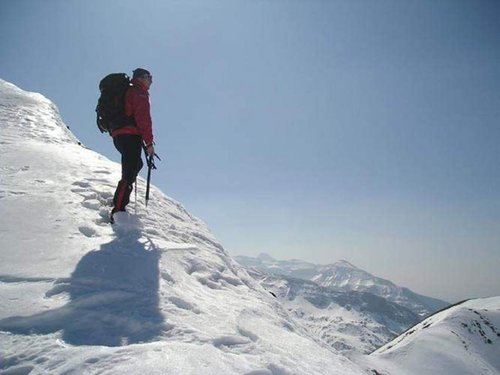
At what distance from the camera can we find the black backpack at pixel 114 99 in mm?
8195

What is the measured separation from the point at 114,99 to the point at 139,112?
753mm

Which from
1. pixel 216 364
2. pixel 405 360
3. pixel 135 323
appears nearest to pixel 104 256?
pixel 135 323

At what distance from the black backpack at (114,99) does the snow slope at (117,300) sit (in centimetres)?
197

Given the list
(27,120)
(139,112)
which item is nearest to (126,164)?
(139,112)

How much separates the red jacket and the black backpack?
0.11 metres

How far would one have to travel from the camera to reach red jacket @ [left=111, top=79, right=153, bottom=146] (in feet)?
26.3

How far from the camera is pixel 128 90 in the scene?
8148mm

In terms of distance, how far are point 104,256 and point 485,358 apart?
110ft

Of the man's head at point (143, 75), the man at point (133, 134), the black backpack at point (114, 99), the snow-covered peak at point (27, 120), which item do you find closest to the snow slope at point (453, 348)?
the man at point (133, 134)

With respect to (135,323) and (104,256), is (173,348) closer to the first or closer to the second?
(135,323)

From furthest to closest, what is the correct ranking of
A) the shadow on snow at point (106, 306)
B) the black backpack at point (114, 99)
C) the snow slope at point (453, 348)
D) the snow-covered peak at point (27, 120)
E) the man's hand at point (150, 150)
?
the snow slope at point (453, 348), the snow-covered peak at point (27, 120), the man's hand at point (150, 150), the black backpack at point (114, 99), the shadow on snow at point (106, 306)

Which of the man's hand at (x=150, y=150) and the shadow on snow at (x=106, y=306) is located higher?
the man's hand at (x=150, y=150)

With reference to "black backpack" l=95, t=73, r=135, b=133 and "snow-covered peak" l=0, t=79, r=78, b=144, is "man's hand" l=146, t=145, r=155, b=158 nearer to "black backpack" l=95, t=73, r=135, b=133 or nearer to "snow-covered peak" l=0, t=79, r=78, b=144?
"black backpack" l=95, t=73, r=135, b=133

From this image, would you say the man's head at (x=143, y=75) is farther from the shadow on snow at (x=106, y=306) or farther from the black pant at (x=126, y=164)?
the shadow on snow at (x=106, y=306)
